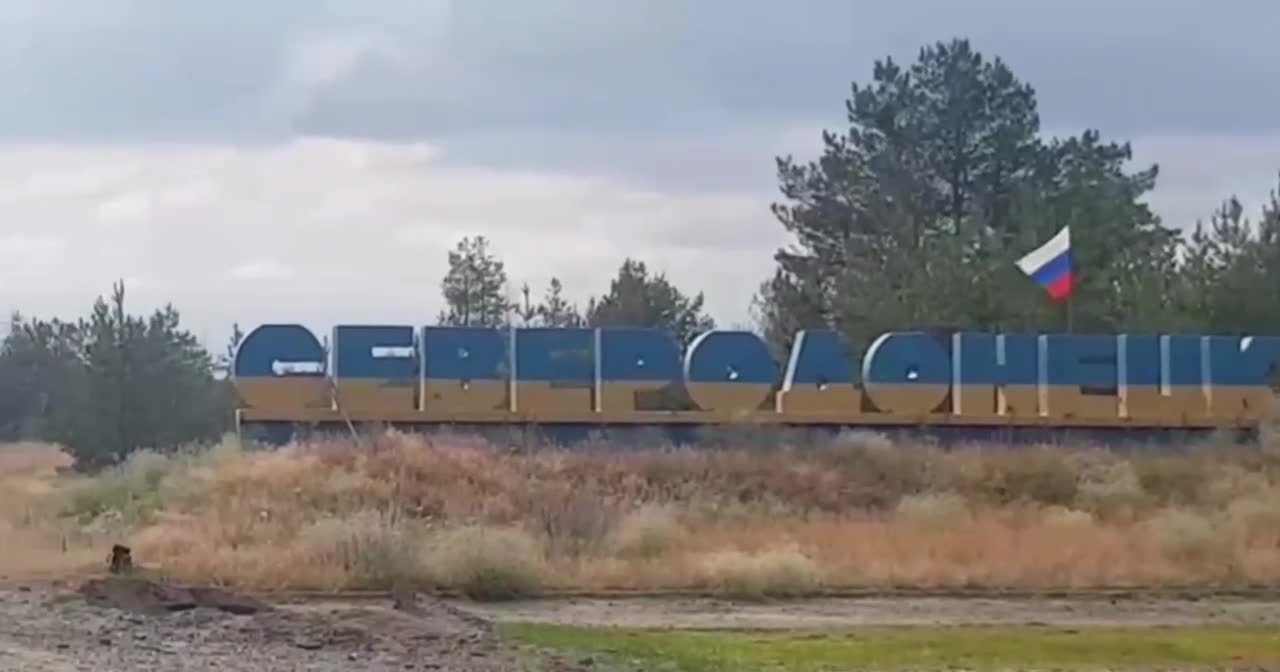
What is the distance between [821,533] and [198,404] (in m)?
34.7

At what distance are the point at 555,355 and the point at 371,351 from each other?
4291mm

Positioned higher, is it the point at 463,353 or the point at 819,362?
the point at 463,353

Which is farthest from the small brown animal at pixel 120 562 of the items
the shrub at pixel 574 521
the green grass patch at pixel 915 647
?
the shrub at pixel 574 521

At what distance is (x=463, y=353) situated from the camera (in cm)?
4959

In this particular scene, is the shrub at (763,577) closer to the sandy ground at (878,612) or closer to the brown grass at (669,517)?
the brown grass at (669,517)

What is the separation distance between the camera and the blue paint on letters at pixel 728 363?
167 ft

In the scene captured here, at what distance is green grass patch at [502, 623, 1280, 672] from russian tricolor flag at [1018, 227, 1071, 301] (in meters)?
29.3

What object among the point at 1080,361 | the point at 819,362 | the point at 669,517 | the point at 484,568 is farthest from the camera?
the point at 1080,361

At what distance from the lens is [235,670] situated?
707 inches

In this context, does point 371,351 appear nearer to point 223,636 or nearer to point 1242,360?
point 1242,360

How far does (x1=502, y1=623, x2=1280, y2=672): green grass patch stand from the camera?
70.7 feet

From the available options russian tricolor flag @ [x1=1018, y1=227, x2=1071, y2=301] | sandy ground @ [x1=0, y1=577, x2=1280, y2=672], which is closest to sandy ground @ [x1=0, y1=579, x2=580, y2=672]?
sandy ground @ [x1=0, y1=577, x2=1280, y2=672]

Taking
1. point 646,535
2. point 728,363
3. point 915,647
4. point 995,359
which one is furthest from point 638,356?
point 915,647

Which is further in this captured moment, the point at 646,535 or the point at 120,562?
the point at 646,535
